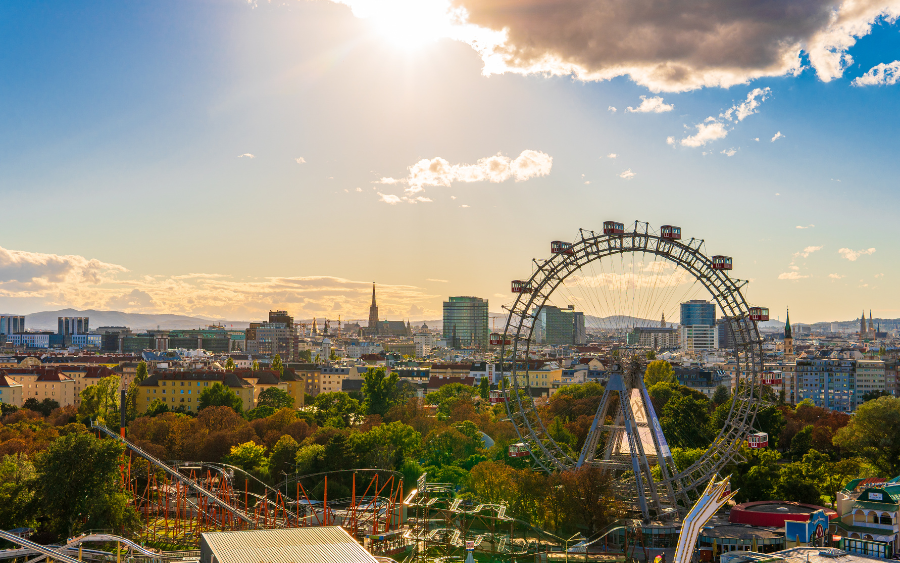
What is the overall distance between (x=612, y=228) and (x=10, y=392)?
105m

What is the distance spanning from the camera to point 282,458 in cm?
7381

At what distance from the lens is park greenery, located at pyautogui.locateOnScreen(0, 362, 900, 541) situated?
50062mm

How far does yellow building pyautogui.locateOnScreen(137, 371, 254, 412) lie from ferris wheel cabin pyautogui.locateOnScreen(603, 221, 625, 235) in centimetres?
7490

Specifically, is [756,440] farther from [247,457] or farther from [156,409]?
[156,409]

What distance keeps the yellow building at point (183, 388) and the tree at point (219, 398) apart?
9.12 metres

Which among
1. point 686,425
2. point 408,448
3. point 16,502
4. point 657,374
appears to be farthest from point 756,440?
point 657,374

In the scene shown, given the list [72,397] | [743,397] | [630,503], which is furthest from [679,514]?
[72,397]

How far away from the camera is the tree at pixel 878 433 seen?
2603 inches

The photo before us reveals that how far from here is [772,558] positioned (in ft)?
129

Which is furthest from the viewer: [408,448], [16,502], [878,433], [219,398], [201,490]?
[219,398]

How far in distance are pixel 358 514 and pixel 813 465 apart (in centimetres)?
3665

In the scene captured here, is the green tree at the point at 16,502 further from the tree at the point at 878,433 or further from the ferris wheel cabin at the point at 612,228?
the tree at the point at 878,433

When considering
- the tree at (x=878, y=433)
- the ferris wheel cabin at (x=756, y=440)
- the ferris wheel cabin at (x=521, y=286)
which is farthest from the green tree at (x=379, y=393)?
the tree at (x=878, y=433)

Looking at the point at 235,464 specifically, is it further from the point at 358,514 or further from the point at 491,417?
the point at 491,417
